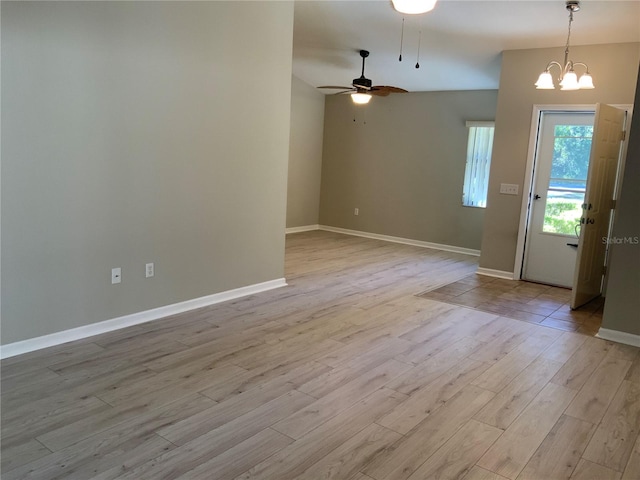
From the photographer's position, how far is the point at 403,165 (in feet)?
26.8

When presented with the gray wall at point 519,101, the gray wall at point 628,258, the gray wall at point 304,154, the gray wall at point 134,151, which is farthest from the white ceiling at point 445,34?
the gray wall at point 628,258

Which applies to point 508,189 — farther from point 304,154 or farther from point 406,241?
point 304,154

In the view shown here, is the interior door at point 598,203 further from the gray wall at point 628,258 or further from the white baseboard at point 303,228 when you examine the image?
the white baseboard at point 303,228

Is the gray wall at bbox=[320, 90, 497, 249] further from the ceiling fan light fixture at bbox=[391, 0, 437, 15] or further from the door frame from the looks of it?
the ceiling fan light fixture at bbox=[391, 0, 437, 15]

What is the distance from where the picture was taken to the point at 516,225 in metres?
5.84

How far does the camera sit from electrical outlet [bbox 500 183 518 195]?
5.80 meters

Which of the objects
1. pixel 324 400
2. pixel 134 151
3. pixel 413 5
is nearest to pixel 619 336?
pixel 324 400

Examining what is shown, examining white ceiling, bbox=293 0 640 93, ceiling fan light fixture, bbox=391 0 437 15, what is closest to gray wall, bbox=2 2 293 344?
white ceiling, bbox=293 0 640 93

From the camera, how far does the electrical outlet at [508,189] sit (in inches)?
229

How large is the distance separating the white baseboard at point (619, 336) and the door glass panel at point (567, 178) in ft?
5.99

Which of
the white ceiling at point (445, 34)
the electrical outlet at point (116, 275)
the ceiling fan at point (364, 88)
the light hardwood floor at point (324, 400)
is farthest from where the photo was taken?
the ceiling fan at point (364, 88)

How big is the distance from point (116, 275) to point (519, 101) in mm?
4769

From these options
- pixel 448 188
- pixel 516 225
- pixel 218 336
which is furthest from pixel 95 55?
pixel 448 188

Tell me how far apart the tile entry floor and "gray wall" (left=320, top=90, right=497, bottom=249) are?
198 centimetres
